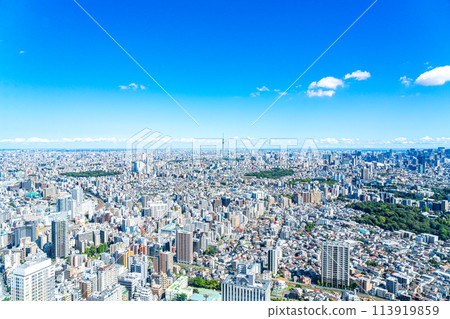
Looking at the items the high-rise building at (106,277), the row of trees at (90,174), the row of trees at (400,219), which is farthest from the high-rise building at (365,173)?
the row of trees at (90,174)

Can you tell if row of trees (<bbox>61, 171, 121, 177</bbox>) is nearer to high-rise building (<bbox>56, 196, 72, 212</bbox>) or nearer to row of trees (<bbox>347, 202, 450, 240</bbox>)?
high-rise building (<bbox>56, 196, 72, 212</bbox>)

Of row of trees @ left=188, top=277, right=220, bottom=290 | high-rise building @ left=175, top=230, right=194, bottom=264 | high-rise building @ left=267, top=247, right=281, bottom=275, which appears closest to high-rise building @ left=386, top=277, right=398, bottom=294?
high-rise building @ left=267, top=247, right=281, bottom=275

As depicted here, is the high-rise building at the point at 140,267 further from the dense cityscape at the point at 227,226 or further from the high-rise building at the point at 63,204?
the high-rise building at the point at 63,204

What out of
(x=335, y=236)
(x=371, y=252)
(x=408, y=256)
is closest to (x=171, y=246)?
(x=335, y=236)

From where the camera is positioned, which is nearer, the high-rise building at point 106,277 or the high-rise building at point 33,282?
the high-rise building at point 33,282

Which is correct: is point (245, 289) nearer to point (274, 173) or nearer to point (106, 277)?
point (106, 277)

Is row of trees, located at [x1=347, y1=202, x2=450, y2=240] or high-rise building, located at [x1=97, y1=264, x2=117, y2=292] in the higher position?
row of trees, located at [x1=347, y1=202, x2=450, y2=240]
